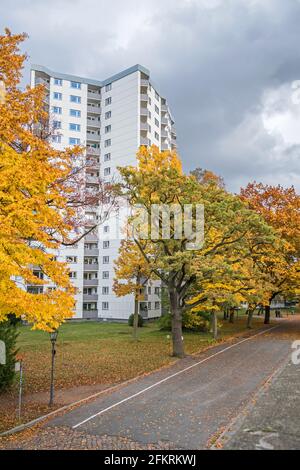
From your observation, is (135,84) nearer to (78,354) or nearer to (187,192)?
(187,192)

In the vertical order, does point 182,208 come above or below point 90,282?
above

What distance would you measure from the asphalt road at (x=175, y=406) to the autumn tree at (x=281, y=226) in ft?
45.2

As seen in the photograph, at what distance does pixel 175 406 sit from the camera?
13047mm

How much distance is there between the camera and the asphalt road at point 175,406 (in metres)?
10.4

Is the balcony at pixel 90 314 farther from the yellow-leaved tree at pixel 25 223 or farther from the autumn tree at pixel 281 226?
the yellow-leaved tree at pixel 25 223

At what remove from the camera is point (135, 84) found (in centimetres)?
5094

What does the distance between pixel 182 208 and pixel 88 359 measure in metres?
10.4

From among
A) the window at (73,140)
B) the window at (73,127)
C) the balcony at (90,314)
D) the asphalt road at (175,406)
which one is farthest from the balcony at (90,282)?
the asphalt road at (175,406)

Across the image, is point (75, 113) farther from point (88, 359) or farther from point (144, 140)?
point (88, 359)

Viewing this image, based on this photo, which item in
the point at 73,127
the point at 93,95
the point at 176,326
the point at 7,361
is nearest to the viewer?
the point at 7,361

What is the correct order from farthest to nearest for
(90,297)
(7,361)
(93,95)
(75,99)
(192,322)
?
1. (93,95)
2. (75,99)
3. (90,297)
4. (192,322)
5. (7,361)

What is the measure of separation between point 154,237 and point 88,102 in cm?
3913

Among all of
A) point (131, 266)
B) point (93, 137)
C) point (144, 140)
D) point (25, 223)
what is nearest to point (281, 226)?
point (131, 266)

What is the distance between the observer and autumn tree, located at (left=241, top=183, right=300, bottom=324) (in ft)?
110
